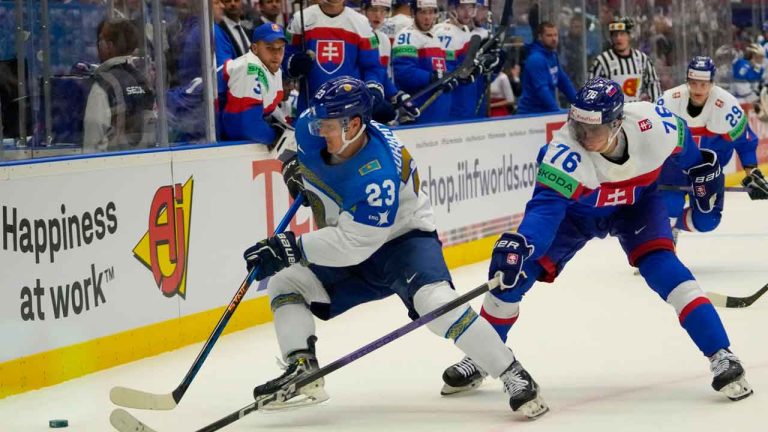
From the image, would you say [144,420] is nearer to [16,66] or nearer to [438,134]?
[16,66]

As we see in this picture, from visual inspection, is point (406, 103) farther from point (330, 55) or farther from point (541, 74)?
point (541, 74)

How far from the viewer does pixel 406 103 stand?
842 centimetres

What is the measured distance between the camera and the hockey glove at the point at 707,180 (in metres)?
5.28

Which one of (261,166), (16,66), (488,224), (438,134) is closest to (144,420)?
(16,66)

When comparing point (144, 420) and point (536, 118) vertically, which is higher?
point (536, 118)

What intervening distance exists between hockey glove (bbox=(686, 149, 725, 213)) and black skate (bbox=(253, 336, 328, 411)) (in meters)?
1.58

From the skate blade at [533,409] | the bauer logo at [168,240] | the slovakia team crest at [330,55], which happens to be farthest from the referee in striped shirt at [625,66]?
the skate blade at [533,409]

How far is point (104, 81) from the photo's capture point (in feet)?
20.7

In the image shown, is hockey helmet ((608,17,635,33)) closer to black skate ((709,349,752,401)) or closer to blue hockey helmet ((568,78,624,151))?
blue hockey helmet ((568,78,624,151))

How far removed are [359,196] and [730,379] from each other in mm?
1339

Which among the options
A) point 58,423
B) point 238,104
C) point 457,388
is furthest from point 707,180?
point 238,104

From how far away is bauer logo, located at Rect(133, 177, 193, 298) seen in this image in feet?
19.9

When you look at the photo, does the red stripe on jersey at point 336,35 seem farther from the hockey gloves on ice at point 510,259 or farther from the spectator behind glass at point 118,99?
the hockey gloves on ice at point 510,259

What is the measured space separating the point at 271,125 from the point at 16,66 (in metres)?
1.47
